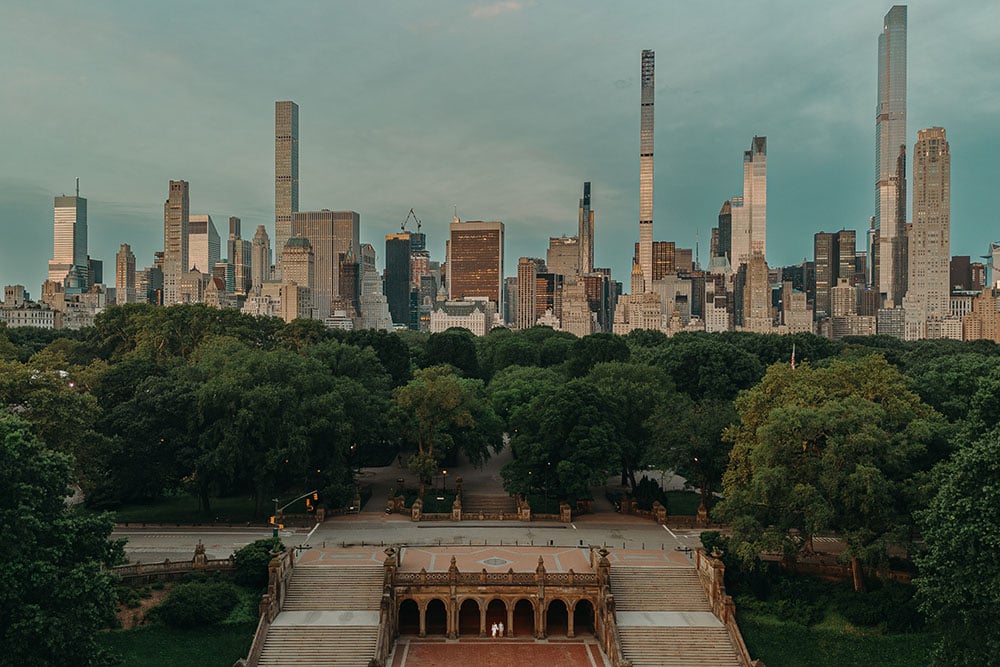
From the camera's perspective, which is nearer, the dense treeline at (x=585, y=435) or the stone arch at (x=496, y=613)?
the dense treeline at (x=585, y=435)

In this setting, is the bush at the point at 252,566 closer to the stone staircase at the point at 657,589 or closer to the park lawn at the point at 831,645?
the stone staircase at the point at 657,589

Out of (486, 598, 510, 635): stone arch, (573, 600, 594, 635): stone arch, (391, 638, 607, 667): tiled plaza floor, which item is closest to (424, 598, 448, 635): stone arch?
(391, 638, 607, 667): tiled plaza floor

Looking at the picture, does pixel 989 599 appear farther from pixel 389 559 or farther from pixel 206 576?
pixel 206 576

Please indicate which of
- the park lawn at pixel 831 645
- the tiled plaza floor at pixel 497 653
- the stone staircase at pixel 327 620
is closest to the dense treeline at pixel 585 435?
the park lawn at pixel 831 645

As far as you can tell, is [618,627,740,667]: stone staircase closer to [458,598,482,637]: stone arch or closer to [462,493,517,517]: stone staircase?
[458,598,482,637]: stone arch

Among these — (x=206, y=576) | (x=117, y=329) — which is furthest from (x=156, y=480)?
(x=117, y=329)

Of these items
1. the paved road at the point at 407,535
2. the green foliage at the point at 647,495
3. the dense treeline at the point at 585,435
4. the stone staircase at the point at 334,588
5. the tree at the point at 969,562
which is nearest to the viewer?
the tree at the point at 969,562

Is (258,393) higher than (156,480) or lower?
higher
